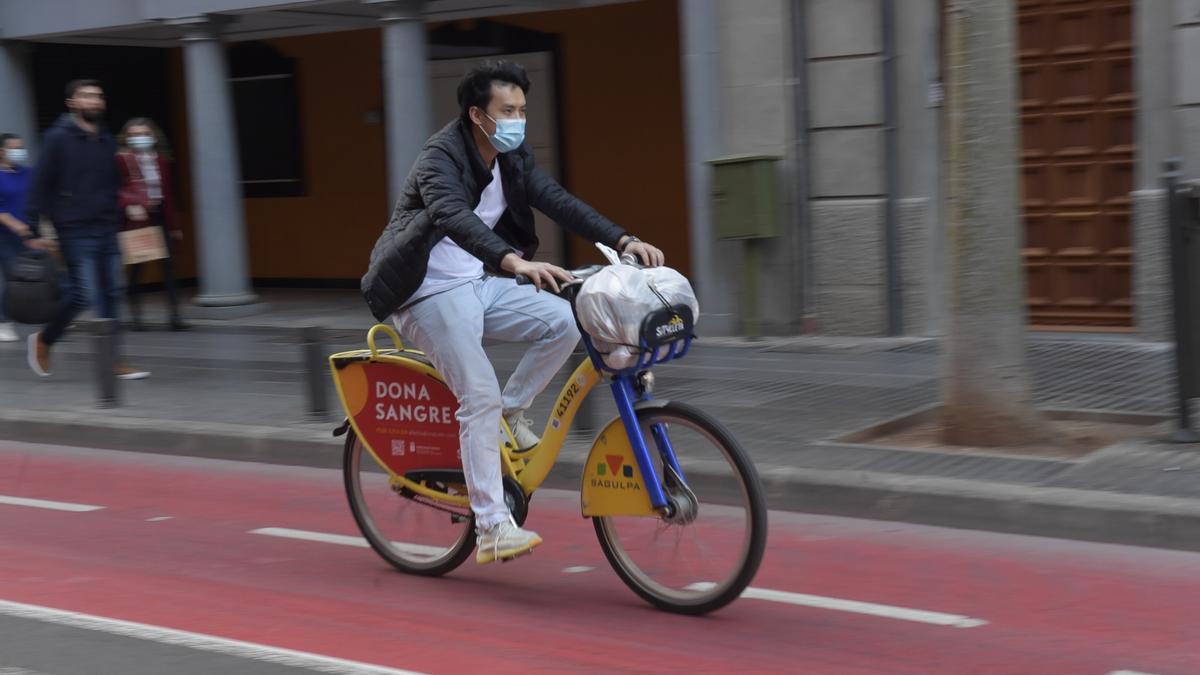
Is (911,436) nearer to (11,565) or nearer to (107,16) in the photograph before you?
(11,565)

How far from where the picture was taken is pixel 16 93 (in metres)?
15.9

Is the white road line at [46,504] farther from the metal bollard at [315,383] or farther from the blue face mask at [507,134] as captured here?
the blue face mask at [507,134]

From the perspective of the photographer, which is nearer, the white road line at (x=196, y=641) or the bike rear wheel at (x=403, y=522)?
the white road line at (x=196, y=641)

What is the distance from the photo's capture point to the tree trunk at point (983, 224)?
7285mm

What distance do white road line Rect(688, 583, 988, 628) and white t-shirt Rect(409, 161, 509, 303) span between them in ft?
4.44

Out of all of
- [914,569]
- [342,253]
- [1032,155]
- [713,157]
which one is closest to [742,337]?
[713,157]

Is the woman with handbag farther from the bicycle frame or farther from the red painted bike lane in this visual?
the bicycle frame

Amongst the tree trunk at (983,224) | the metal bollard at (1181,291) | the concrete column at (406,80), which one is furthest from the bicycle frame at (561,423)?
the concrete column at (406,80)

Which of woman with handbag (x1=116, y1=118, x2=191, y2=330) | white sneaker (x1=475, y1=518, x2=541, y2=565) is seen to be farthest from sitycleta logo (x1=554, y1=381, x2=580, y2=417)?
woman with handbag (x1=116, y1=118, x2=191, y2=330)

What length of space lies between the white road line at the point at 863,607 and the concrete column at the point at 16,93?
12.7m

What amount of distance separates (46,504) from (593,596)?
3.38m

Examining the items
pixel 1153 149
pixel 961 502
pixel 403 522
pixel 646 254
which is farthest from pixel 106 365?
pixel 1153 149

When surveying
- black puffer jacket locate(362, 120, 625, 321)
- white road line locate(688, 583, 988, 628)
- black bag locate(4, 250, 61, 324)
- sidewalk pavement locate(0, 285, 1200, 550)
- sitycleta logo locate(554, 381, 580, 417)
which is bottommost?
white road line locate(688, 583, 988, 628)

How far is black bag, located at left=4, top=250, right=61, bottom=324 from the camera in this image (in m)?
10.7
